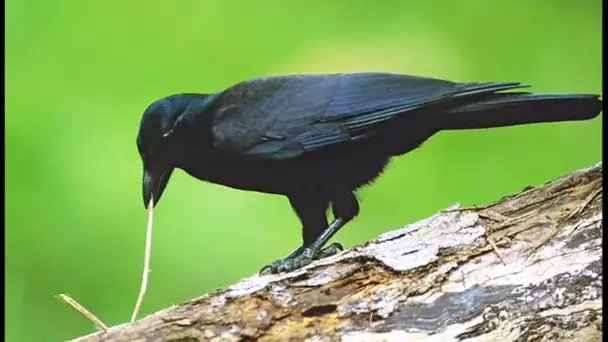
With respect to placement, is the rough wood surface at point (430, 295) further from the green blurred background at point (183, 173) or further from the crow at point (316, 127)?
the green blurred background at point (183, 173)

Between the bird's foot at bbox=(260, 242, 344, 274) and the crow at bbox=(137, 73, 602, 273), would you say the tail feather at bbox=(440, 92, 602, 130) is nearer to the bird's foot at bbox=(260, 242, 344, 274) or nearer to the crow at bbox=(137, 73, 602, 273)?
the crow at bbox=(137, 73, 602, 273)

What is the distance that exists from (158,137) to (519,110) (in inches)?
31.7

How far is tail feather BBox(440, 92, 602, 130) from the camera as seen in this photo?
1739 mm

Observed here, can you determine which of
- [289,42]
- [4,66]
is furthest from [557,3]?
[4,66]

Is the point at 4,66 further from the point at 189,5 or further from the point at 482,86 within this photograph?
the point at 482,86

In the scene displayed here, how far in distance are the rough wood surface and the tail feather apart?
0.87 feet

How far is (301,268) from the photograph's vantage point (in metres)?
1.60

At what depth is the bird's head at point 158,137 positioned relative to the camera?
1.81m

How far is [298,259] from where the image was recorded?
1.74 meters

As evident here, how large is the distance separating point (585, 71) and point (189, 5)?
1009 mm

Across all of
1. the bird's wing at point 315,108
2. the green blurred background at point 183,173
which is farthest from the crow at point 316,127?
the green blurred background at point 183,173

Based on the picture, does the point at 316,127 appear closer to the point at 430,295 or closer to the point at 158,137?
the point at 158,137

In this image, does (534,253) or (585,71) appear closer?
(534,253)

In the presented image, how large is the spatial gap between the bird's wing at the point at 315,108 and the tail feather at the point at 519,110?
0.04 metres
